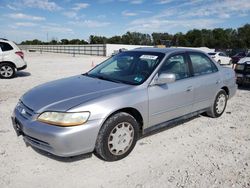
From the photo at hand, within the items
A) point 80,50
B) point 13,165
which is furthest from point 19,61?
point 80,50

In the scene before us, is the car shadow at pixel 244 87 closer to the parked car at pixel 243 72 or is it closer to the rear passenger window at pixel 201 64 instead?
the parked car at pixel 243 72

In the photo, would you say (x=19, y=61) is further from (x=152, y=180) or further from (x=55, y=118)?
(x=152, y=180)

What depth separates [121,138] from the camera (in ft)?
12.2

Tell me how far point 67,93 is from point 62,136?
777 mm

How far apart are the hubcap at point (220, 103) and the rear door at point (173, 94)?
1161mm

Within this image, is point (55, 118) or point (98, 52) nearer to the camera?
point (55, 118)

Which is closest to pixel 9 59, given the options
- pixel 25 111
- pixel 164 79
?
pixel 25 111

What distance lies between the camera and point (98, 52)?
145ft

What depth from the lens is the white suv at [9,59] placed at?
11.2 m

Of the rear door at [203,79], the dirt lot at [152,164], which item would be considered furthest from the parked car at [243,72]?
the dirt lot at [152,164]

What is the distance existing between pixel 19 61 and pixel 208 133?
941 cm

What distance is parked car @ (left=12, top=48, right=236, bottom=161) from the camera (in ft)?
10.8

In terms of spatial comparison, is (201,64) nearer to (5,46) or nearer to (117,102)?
(117,102)

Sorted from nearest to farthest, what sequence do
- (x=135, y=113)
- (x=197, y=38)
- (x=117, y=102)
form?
(x=117, y=102) → (x=135, y=113) → (x=197, y=38)
